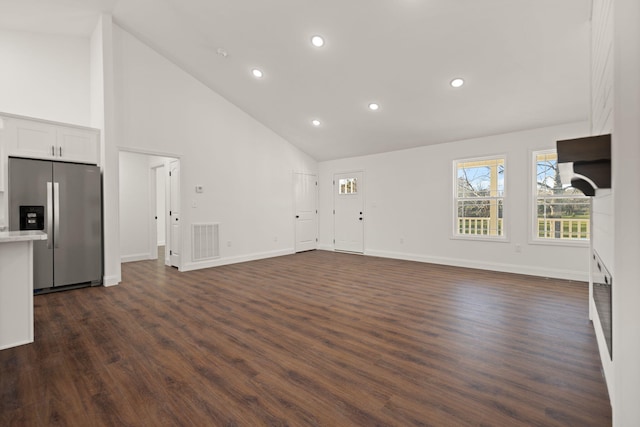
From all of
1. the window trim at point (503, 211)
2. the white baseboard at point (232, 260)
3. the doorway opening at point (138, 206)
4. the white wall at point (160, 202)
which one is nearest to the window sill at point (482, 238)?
the window trim at point (503, 211)

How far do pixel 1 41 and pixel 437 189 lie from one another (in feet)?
24.4

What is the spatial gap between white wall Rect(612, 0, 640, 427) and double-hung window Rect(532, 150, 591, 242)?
430 centimetres

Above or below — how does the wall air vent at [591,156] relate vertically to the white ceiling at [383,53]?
below

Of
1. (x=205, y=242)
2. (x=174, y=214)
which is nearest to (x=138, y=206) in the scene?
(x=174, y=214)

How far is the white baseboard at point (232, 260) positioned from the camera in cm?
562

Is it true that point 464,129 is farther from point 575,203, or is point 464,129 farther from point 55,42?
point 55,42

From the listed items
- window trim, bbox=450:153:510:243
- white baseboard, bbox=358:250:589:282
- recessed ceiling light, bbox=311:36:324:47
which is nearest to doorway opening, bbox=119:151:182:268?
recessed ceiling light, bbox=311:36:324:47

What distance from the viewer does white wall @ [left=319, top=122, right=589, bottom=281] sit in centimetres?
489

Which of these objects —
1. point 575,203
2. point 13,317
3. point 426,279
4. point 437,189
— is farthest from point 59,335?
point 575,203

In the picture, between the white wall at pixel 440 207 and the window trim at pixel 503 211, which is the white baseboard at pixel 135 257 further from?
the window trim at pixel 503 211

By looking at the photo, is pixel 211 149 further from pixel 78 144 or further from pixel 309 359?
pixel 309 359

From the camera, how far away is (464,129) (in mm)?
5410

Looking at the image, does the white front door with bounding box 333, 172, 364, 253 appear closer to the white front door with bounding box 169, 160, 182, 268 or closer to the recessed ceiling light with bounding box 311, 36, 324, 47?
the recessed ceiling light with bounding box 311, 36, 324, 47

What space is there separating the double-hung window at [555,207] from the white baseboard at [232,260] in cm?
510
